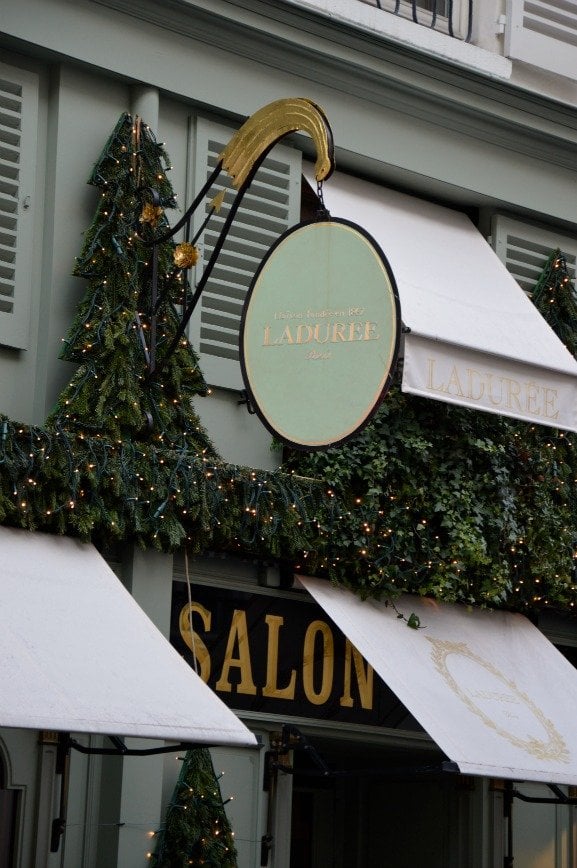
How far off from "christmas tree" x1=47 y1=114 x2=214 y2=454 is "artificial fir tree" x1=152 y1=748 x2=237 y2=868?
83.6 inches

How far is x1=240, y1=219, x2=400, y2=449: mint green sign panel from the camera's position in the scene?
11750mm

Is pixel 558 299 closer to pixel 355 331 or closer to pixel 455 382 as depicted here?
pixel 455 382

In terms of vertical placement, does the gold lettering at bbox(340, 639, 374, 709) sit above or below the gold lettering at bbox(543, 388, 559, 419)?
below

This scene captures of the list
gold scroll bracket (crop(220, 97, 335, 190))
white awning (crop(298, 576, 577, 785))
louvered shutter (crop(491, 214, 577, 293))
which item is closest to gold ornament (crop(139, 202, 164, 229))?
gold scroll bracket (crop(220, 97, 335, 190))

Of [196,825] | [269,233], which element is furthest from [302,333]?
[196,825]

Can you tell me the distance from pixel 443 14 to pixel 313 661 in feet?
17.8

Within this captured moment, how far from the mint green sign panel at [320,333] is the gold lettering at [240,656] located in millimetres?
1746

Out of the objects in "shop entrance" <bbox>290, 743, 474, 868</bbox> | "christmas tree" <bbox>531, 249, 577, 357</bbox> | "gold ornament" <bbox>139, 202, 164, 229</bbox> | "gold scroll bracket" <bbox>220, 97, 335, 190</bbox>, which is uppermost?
"christmas tree" <bbox>531, 249, 577, 357</bbox>

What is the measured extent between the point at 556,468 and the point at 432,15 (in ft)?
12.1

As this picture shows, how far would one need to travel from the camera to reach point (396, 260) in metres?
14.1

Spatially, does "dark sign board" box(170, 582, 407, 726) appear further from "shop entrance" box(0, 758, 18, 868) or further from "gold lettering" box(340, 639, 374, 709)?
"shop entrance" box(0, 758, 18, 868)

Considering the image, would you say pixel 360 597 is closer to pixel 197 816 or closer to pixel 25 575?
pixel 197 816

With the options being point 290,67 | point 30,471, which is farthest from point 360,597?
point 290,67

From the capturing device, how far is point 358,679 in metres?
13.8
